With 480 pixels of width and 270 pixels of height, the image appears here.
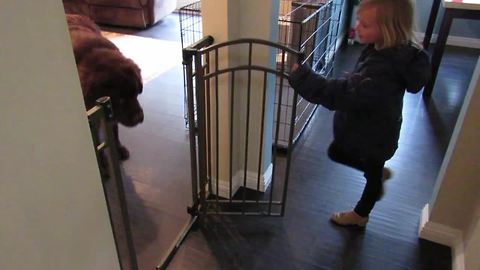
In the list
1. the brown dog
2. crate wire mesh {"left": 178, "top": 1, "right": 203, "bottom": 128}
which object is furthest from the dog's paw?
crate wire mesh {"left": 178, "top": 1, "right": 203, "bottom": 128}

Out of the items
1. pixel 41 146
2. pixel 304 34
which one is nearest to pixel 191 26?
pixel 304 34

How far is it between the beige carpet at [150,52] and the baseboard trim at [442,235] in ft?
8.32

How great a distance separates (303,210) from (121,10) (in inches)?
152

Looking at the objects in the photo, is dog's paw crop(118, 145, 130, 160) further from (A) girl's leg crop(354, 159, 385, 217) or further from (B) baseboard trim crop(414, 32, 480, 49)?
(B) baseboard trim crop(414, 32, 480, 49)

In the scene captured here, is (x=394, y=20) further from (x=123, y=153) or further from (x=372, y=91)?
(x=123, y=153)

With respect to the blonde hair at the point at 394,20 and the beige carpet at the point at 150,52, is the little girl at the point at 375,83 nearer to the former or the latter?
the blonde hair at the point at 394,20

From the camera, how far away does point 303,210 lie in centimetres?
190

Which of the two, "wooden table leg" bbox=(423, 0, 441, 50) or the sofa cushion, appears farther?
the sofa cushion

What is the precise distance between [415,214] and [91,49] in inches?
76.1

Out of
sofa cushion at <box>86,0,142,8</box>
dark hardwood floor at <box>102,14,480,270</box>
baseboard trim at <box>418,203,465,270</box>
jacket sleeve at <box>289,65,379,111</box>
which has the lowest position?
dark hardwood floor at <box>102,14,480,270</box>

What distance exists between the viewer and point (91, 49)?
1941 mm

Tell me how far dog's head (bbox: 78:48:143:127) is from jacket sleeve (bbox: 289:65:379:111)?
3.07ft

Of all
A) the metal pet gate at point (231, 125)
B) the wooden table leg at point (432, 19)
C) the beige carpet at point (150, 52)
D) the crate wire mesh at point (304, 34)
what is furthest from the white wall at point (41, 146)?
the wooden table leg at point (432, 19)

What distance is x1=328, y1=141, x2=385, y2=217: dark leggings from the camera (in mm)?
1566
